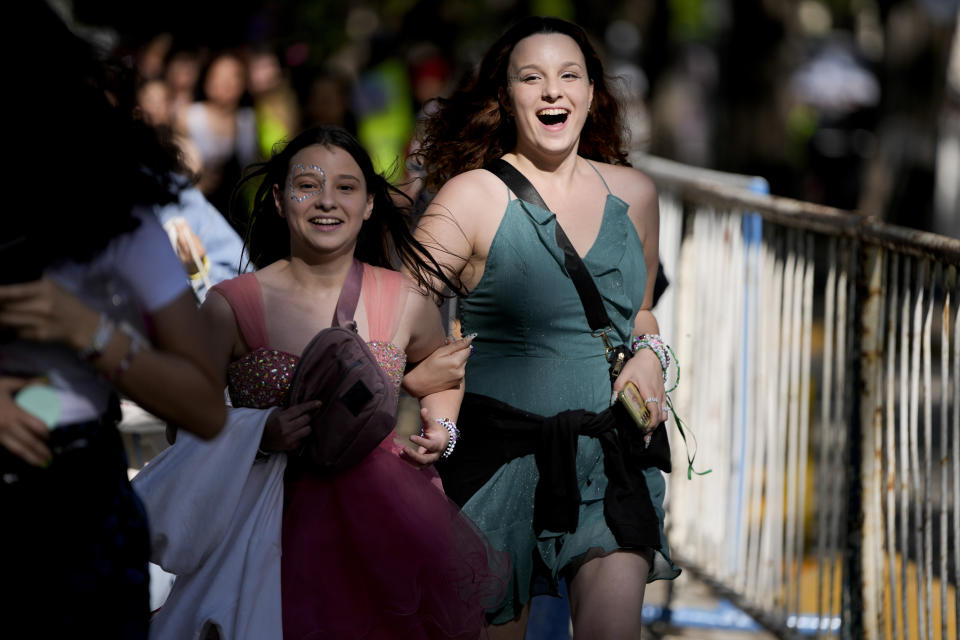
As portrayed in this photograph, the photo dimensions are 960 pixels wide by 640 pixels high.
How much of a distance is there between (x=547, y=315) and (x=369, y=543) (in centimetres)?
98

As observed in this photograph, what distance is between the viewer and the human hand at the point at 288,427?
3.33m

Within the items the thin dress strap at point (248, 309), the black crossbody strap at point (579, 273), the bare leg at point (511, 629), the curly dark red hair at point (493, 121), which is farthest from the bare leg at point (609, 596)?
the curly dark red hair at point (493, 121)

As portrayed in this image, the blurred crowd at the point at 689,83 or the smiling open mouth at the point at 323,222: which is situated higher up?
the blurred crowd at the point at 689,83

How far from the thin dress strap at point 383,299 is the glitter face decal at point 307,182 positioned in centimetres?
25

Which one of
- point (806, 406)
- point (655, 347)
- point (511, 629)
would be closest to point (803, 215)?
point (806, 406)

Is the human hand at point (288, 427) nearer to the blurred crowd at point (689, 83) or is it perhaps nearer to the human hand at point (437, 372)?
the human hand at point (437, 372)

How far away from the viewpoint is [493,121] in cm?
434

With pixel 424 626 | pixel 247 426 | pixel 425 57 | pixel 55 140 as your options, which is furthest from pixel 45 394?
pixel 425 57

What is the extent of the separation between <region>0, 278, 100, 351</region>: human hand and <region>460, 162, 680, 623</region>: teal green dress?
1815 millimetres

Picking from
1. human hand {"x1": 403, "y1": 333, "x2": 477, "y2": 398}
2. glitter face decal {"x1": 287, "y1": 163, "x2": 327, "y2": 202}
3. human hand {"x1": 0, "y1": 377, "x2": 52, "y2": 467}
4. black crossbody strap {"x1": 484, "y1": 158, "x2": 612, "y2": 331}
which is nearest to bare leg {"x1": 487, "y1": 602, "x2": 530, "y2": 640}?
human hand {"x1": 403, "y1": 333, "x2": 477, "y2": 398}

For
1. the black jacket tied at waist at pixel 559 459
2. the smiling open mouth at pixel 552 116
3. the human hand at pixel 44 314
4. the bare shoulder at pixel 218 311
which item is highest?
the smiling open mouth at pixel 552 116

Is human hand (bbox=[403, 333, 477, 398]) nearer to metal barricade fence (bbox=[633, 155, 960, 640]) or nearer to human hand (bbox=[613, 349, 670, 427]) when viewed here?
human hand (bbox=[613, 349, 670, 427])

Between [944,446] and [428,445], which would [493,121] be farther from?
[944,446]

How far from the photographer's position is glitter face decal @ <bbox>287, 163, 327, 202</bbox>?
360 centimetres
